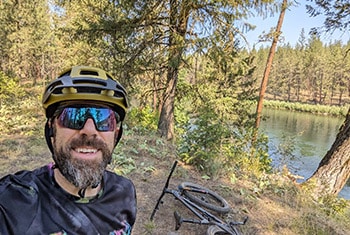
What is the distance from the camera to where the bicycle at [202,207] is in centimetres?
379

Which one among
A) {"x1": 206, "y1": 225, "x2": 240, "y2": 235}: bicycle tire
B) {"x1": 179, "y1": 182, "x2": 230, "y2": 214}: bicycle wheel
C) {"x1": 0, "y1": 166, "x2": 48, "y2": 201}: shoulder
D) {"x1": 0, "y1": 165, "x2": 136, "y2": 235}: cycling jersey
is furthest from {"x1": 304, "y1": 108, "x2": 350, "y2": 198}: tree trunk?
{"x1": 0, "y1": 166, "x2": 48, "y2": 201}: shoulder

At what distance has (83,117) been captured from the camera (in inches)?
52.6

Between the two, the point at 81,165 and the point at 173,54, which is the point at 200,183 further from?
the point at 81,165

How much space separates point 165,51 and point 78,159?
6956 mm

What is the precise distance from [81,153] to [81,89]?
300 millimetres

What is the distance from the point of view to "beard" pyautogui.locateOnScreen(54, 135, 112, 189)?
4.15ft

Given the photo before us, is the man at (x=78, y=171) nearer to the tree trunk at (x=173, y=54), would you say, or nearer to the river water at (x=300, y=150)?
the tree trunk at (x=173, y=54)

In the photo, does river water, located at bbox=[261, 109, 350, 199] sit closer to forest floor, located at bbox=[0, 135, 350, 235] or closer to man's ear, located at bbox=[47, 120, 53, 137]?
forest floor, located at bbox=[0, 135, 350, 235]

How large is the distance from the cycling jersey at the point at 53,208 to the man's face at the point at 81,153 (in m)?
0.07

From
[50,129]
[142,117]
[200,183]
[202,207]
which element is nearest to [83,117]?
[50,129]

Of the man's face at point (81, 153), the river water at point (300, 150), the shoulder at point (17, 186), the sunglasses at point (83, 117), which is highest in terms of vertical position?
the sunglasses at point (83, 117)

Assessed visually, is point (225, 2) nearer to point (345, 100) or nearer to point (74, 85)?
point (74, 85)

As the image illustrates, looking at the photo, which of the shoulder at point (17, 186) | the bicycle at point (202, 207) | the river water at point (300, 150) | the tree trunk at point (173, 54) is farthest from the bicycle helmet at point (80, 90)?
the river water at point (300, 150)

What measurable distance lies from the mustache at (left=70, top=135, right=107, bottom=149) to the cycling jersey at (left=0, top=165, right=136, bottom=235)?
0.16 m
